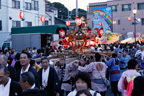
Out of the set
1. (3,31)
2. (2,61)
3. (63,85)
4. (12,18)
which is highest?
(12,18)

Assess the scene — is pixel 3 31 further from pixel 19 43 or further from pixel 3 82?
pixel 3 82

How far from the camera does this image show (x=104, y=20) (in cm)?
2812

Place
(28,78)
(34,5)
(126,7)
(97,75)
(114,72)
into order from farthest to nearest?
(126,7), (34,5), (114,72), (97,75), (28,78)

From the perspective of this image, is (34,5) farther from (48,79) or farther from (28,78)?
(28,78)

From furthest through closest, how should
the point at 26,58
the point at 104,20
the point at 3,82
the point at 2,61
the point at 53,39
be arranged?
the point at 104,20 → the point at 53,39 → the point at 2,61 → the point at 26,58 → the point at 3,82

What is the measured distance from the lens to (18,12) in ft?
100

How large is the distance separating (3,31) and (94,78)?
23.8m

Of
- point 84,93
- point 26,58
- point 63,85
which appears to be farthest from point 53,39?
point 84,93

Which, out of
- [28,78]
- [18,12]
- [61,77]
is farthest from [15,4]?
[28,78]

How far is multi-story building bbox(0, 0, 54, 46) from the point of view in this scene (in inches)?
1107

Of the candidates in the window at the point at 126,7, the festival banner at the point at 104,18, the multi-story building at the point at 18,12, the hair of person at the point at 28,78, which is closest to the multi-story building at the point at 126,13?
the window at the point at 126,7

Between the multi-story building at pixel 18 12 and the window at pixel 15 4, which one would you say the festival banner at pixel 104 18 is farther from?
the window at pixel 15 4

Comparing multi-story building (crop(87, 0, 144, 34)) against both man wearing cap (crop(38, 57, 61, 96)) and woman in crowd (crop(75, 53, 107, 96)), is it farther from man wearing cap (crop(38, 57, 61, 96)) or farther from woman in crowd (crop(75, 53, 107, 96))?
man wearing cap (crop(38, 57, 61, 96))

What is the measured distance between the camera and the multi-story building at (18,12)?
28.1 m
